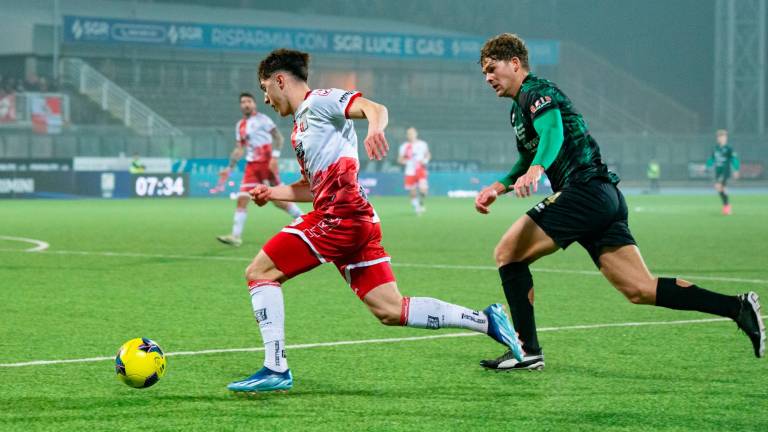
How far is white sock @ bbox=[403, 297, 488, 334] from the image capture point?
6.62 m

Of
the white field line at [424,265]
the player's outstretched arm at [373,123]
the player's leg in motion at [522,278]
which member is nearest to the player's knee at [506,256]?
the player's leg in motion at [522,278]

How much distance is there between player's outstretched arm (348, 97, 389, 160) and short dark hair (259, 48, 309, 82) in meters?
0.46

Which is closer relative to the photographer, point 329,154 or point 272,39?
point 329,154

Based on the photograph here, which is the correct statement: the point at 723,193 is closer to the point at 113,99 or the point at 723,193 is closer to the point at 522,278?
the point at 522,278

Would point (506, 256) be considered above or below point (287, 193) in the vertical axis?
below

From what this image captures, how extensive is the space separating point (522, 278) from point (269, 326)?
1.74 metres

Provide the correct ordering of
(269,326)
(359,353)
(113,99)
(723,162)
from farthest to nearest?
(113,99) → (723,162) → (359,353) → (269,326)

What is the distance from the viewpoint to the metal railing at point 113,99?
46125 mm

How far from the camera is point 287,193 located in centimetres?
690

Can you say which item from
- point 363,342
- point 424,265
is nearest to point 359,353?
point 363,342

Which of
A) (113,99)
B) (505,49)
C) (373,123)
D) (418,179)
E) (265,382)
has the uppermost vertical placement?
(113,99)

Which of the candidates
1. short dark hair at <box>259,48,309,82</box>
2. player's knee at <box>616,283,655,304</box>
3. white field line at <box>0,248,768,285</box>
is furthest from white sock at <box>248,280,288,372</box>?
white field line at <box>0,248,768,285</box>

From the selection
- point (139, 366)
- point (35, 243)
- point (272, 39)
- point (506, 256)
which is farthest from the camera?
point (272, 39)

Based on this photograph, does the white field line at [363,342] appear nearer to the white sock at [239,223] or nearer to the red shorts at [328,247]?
the red shorts at [328,247]
